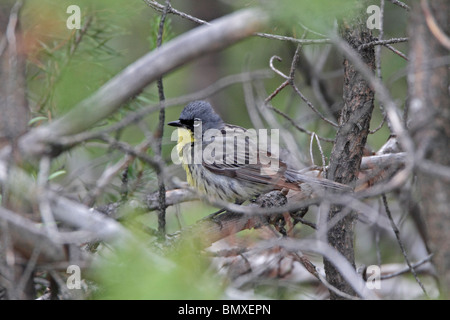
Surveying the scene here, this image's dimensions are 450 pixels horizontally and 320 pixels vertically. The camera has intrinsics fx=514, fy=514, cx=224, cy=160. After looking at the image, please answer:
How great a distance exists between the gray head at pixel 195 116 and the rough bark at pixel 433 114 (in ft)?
10.2

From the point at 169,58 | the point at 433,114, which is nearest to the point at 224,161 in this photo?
the point at 169,58

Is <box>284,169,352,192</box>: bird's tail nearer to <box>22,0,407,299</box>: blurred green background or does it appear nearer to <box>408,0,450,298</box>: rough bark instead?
<box>22,0,407,299</box>: blurred green background

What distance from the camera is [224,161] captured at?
193 inches

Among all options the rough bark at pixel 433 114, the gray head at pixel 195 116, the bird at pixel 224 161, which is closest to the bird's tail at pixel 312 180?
the bird at pixel 224 161

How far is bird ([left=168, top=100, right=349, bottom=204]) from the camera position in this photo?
4.76m

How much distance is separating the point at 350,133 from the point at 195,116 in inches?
79.1

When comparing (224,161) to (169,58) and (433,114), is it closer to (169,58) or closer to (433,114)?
(169,58)

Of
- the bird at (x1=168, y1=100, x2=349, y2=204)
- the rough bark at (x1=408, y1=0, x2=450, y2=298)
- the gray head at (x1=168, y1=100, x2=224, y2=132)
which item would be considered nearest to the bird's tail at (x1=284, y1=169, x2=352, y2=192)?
the bird at (x1=168, y1=100, x2=349, y2=204)

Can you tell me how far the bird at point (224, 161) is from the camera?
476 cm

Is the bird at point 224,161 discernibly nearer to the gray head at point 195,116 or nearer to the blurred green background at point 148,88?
the gray head at point 195,116

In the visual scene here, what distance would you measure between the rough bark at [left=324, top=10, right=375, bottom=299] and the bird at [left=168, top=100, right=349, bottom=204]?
0.86 meters

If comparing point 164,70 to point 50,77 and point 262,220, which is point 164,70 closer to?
point 262,220

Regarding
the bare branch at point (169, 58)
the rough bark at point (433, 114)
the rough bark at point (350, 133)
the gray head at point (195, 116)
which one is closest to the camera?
the rough bark at point (433, 114)

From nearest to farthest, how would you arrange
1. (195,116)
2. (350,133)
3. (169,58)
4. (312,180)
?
(169,58)
(350,133)
(312,180)
(195,116)
